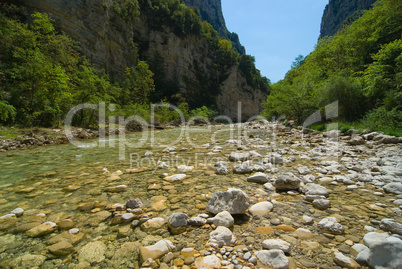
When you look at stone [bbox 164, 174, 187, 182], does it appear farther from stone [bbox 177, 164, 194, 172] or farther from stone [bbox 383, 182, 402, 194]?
stone [bbox 383, 182, 402, 194]

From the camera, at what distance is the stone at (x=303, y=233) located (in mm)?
1632

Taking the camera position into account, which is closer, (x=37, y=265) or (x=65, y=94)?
(x=37, y=265)

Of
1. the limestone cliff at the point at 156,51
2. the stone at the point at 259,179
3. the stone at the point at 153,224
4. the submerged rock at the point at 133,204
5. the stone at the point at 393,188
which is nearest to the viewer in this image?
the stone at the point at 153,224

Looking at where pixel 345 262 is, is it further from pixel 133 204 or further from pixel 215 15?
pixel 215 15

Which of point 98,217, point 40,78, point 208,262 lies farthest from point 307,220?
point 40,78

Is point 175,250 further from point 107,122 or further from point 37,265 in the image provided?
point 107,122

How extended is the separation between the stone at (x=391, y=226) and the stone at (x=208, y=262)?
1746mm

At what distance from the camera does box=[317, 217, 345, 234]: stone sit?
1.66 meters

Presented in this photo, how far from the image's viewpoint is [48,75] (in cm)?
964

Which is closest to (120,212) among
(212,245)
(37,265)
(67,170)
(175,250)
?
(37,265)

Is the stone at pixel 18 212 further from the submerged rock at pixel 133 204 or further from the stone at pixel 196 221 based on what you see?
the stone at pixel 196 221

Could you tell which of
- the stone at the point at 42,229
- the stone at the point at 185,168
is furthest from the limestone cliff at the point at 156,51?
the stone at the point at 42,229

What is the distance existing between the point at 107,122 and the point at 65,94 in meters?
4.82

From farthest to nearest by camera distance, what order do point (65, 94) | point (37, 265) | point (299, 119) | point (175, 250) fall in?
point (299, 119) < point (65, 94) < point (175, 250) < point (37, 265)
